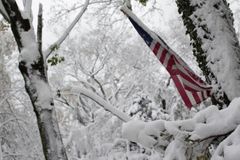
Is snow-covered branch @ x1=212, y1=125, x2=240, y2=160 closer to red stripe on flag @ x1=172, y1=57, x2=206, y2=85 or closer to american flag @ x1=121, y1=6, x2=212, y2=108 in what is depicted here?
american flag @ x1=121, y1=6, x2=212, y2=108

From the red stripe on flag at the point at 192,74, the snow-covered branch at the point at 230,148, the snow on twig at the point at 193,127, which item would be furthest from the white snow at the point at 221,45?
the snow-covered branch at the point at 230,148

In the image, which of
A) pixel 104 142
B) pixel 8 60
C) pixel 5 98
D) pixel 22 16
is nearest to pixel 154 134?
pixel 22 16

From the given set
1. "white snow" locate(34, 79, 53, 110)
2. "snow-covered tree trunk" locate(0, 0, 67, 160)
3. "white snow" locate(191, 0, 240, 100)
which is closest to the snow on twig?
"white snow" locate(191, 0, 240, 100)

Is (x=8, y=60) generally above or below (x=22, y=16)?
above

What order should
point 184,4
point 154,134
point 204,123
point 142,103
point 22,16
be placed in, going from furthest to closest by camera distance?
point 142,103, point 22,16, point 184,4, point 154,134, point 204,123

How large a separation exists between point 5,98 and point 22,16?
11.7 meters

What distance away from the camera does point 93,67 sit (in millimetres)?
28781

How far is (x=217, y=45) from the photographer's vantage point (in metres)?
4.66

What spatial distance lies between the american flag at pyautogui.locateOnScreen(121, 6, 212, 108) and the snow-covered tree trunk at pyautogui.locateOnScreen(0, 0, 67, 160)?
62.0 inches

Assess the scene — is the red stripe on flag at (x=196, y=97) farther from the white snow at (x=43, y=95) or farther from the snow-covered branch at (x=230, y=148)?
the snow-covered branch at (x=230, y=148)

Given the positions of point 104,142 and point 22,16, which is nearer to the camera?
point 22,16

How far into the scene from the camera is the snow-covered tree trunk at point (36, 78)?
600 centimetres

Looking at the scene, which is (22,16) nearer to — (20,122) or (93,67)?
(20,122)

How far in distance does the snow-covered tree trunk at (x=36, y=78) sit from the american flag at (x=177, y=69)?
1576 millimetres
